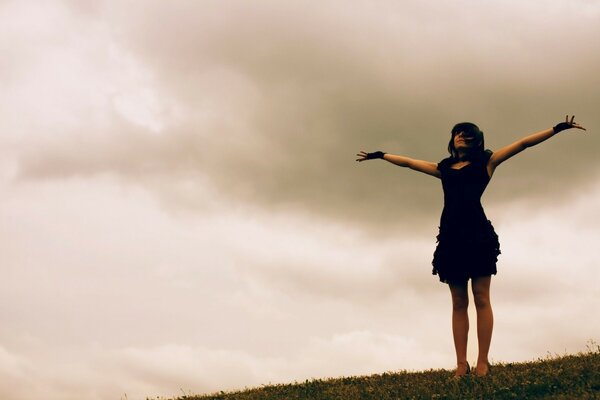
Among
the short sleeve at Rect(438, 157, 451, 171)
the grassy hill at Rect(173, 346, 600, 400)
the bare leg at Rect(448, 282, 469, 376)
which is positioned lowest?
the grassy hill at Rect(173, 346, 600, 400)

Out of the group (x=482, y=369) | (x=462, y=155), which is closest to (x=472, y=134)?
(x=462, y=155)

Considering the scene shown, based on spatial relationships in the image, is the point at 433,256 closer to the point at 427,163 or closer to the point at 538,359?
the point at 427,163

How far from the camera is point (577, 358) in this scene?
1280cm

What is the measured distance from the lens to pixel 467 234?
10.9m

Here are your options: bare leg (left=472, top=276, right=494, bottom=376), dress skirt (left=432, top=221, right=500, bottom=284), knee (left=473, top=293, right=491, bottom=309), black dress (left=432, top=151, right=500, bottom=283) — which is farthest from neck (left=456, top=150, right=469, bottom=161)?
knee (left=473, top=293, right=491, bottom=309)

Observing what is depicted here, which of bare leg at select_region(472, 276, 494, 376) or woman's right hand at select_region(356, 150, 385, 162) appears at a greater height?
woman's right hand at select_region(356, 150, 385, 162)

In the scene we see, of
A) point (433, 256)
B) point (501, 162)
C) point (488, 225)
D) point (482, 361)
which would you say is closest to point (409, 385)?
point (482, 361)

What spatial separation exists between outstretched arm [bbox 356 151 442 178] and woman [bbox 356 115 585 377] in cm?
14

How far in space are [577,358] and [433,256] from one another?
12.7 feet

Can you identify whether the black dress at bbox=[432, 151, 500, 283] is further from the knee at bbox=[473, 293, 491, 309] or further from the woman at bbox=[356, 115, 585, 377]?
the knee at bbox=[473, 293, 491, 309]

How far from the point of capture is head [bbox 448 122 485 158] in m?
11.0

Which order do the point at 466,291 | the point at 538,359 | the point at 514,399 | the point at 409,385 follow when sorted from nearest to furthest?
the point at 514,399 < the point at 466,291 < the point at 409,385 < the point at 538,359

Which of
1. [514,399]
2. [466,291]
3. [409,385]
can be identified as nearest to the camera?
[514,399]

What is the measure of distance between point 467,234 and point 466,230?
71mm
